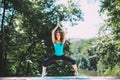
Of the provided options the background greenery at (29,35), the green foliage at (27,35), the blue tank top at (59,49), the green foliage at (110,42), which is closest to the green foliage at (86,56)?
the background greenery at (29,35)

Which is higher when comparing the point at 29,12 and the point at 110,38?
the point at 29,12

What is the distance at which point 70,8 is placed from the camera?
3017 cm

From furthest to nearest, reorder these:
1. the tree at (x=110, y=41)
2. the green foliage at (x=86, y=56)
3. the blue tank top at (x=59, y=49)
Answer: the green foliage at (x=86, y=56)
the tree at (x=110, y=41)
the blue tank top at (x=59, y=49)

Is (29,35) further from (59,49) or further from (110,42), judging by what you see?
(59,49)

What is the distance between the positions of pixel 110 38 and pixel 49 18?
888cm

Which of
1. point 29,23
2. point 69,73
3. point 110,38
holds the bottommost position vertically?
point 69,73

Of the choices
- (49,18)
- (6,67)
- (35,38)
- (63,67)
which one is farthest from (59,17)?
(6,67)

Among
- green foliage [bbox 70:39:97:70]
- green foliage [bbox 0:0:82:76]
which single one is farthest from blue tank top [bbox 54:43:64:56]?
green foliage [bbox 0:0:82:76]

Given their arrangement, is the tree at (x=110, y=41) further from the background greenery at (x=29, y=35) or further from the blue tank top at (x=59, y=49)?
the blue tank top at (x=59, y=49)

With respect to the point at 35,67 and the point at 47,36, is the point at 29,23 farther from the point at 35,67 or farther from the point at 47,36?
the point at 35,67

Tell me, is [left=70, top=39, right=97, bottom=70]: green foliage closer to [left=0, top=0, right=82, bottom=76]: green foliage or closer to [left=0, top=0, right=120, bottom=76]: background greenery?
[left=0, top=0, right=120, bottom=76]: background greenery

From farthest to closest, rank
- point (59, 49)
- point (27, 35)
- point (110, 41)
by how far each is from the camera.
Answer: point (27, 35) < point (110, 41) < point (59, 49)

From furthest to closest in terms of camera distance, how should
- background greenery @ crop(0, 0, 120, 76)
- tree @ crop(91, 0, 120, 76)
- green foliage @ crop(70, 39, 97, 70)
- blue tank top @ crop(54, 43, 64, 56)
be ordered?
background greenery @ crop(0, 0, 120, 76) < green foliage @ crop(70, 39, 97, 70) < tree @ crop(91, 0, 120, 76) < blue tank top @ crop(54, 43, 64, 56)

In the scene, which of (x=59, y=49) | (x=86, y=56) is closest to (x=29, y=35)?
(x=59, y=49)
